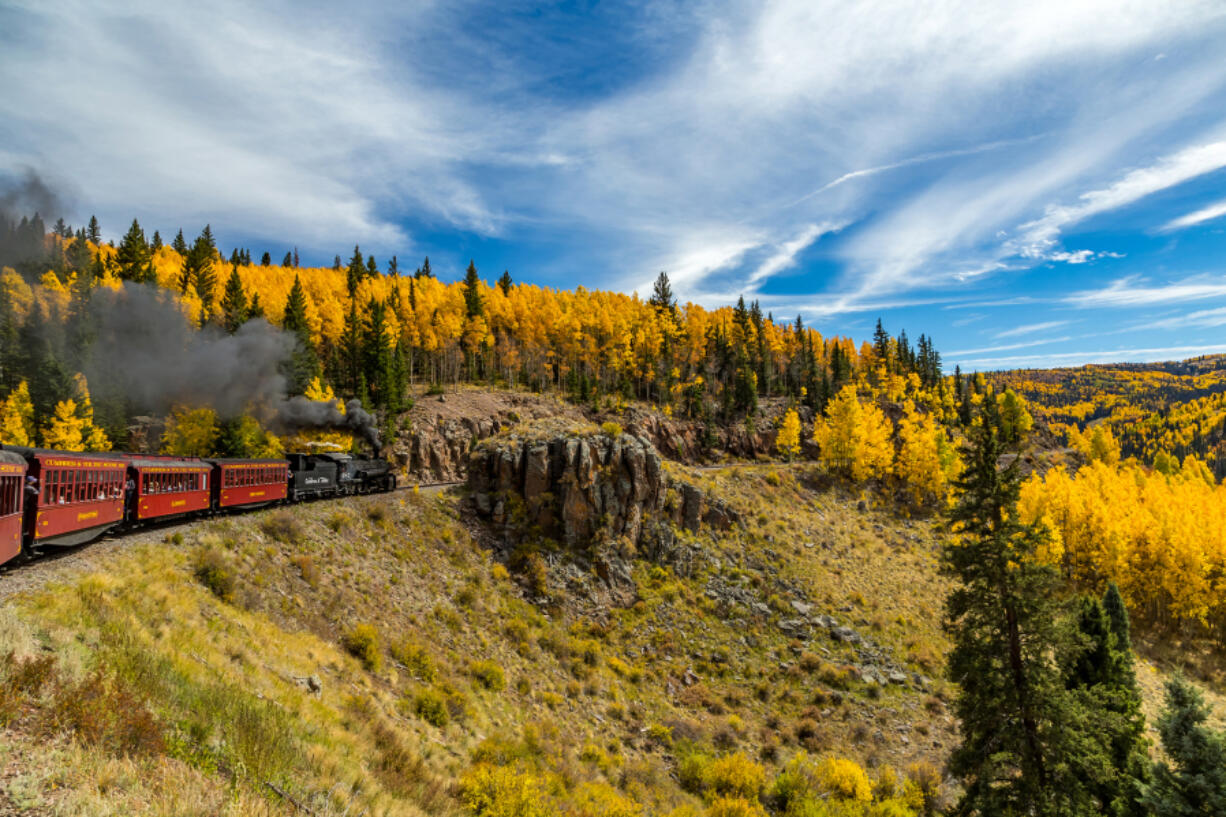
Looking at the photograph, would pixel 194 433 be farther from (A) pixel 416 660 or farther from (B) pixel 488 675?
(B) pixel 488 675

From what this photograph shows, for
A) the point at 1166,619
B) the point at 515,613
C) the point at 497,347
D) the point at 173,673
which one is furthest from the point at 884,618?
the point at 497,347

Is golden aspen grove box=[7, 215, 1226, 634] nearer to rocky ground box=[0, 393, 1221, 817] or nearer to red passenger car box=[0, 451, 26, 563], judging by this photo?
rocky ground box=[0, 393, 1221, 817]

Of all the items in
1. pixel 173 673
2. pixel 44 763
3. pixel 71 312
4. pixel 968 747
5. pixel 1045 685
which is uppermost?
pixel 71 312

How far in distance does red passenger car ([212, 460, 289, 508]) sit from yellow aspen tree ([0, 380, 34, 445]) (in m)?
27.3

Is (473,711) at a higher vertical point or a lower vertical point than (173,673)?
lower

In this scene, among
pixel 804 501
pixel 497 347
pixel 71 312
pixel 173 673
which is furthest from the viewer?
pixel 497 347

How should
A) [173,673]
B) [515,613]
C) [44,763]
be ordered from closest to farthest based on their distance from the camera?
Answer: [44,763]
[173,673]
[515,613]

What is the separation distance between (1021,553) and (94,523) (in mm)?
29590

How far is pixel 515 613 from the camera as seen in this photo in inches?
1105

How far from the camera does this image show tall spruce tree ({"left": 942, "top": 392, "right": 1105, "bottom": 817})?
597 inches

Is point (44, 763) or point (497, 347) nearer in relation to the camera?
point (44, 763)

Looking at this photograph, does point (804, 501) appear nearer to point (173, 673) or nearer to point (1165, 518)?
point (1165, 518)

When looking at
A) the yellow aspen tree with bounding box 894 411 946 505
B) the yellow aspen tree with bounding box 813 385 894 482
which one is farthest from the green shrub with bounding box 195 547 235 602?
the yellow aspen tree with bounding box 894 411 946 505

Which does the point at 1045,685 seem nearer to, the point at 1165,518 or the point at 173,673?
the point at 173,673
